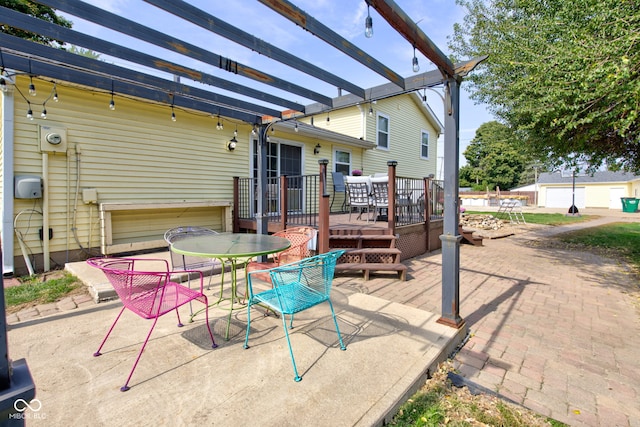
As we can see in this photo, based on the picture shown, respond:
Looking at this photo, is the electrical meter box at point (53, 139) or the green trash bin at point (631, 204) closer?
the electrical meter box at point (53, 139)

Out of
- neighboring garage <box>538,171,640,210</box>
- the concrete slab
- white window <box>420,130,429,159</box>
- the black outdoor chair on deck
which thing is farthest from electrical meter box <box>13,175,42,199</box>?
neighboring garage <box>538,171,640,210</box>

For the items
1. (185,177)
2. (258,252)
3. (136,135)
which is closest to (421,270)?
(258,252)

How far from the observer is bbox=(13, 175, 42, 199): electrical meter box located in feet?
15.0

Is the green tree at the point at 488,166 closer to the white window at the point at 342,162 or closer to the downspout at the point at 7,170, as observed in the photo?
the white window at the point at 342,162

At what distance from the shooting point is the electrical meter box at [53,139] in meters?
4.80

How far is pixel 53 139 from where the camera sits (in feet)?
15.9

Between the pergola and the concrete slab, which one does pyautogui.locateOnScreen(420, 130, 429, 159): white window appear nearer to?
the pergola

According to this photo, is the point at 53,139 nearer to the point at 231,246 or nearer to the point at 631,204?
the point at 231,246

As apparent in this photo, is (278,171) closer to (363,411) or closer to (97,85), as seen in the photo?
(97,85)

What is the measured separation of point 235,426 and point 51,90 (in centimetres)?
591

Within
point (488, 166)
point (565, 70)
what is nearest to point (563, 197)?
point (488, 166)

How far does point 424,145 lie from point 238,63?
13098 mm

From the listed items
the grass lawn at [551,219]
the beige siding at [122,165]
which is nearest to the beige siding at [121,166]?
the beige siding at [122,165]

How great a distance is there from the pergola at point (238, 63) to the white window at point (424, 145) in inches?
445
